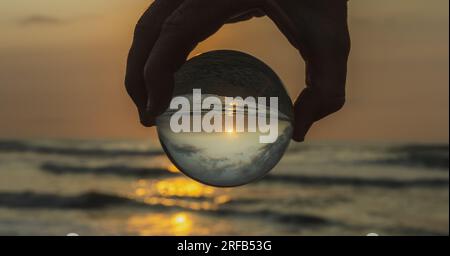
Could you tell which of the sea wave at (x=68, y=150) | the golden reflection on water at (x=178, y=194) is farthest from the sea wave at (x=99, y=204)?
the sea wave at (x=68, y=150)

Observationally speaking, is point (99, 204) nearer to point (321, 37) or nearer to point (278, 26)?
point (278, 26)

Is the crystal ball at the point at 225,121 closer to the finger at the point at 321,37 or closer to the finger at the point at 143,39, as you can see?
the finger at the point at 143,39

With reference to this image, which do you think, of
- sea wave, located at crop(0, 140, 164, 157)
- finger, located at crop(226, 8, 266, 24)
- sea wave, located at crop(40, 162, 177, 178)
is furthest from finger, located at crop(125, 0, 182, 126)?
sea wave, located at crop(0, 140, 164, 157)

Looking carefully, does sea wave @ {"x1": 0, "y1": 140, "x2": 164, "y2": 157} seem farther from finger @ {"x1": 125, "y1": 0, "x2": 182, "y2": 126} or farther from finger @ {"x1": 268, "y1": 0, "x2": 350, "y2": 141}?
finger @ {"x1": 268, "y1": 0, "x2": 350, "y2": 141}

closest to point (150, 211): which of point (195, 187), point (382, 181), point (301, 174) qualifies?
point (195, 187)

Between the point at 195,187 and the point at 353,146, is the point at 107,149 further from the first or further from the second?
the point at 353,146

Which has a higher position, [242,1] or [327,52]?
[242,1]

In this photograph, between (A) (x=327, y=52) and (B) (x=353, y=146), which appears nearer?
(A) (x=327, y=52)

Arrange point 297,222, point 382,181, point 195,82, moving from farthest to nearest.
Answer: point 382,181
point 297,222
point 195,82
